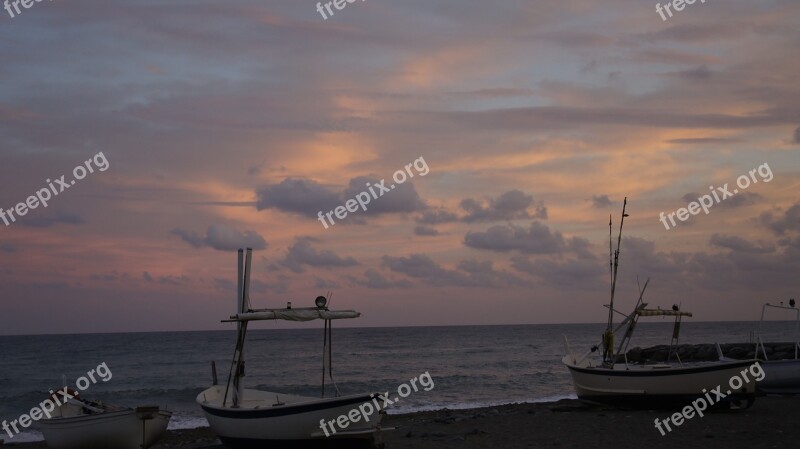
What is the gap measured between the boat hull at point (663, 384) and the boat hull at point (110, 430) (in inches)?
547

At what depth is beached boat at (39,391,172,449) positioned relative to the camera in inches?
797

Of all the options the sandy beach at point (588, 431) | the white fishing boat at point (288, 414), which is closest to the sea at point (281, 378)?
the sandy beach at point (588, 431)

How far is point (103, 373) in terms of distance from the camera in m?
67.7

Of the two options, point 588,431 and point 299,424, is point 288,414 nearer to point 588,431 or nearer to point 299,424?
point 299,424

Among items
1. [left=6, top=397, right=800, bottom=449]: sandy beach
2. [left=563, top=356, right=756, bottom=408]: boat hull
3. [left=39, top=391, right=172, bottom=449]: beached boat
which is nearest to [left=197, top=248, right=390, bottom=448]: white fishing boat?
[left=39, top=391, right=172, bottom=449]: beached boat

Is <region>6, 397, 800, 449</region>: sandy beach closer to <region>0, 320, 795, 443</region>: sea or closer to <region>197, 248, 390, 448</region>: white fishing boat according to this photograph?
<region>197, 248, 390, 448</region>: white fishing boat

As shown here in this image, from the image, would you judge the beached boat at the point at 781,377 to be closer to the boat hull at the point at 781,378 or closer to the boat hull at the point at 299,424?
the boat hull at the point at 781,378

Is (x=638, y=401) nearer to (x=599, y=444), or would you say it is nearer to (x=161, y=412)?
(x=599, y=444)

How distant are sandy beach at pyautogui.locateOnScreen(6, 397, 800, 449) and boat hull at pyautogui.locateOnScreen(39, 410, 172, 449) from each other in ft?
7.20

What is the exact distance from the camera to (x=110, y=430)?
20.3m

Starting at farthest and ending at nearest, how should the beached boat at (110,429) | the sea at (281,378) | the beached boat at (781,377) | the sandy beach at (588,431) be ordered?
the sea at (281,378) < the beached boat at (781,377) < the beached boat at (110,429) < the sandy beach at (588,431)

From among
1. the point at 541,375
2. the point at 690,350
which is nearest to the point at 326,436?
the point at 541,375

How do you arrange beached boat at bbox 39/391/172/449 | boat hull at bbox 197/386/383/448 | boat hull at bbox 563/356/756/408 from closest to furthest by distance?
boat hull at bbox 197/386/383/448 → beached boat at bbox 39/391/172/449 → boat hull at bbox 563/356/756/408

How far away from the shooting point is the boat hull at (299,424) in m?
17.7
